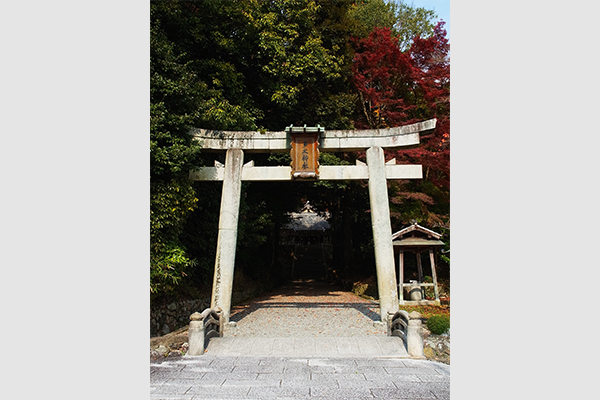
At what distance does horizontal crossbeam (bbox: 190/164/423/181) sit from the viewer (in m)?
10.3

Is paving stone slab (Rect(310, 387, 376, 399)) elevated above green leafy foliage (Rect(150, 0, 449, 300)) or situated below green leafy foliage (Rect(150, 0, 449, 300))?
below

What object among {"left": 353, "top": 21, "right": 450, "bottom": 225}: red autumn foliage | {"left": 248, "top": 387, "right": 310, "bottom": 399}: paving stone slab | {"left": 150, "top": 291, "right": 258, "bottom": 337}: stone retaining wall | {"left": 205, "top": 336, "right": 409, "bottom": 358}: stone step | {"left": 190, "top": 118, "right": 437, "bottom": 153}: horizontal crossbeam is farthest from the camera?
{"left": 353, "top": 21, "right": 450, "bottom": 225}: red autumn foliage

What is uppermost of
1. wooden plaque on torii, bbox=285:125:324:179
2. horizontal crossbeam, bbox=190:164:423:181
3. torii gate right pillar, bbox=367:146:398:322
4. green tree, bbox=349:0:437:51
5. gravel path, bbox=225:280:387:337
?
green tree, bbox=349:0:437:51

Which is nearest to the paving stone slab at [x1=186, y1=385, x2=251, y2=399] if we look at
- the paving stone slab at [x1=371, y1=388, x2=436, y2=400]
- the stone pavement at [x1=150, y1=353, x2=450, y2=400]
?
the stone pavement at [x1=150, y1=353, x2=450, y2=400]

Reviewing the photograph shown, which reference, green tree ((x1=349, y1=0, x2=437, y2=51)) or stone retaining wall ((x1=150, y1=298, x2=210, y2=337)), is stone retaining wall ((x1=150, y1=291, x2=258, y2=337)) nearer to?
stone retaining wall ((x1=150, y1=298, x2=210, y2=337))

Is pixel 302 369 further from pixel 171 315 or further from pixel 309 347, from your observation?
pixel 171 315

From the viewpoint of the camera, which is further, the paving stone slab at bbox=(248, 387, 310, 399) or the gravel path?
the gravel path

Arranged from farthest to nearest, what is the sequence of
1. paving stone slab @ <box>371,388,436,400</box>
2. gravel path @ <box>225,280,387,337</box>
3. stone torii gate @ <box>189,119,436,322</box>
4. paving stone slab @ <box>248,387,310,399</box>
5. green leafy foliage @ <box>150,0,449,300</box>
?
stone torii gate @ <box>189,119,436,322</box>, gravel path @ <box>225,280,387,337</box>, green leafy foliage @ <box>150,0,449,300</box>, paving stone slab @ <box>248,387,310,399</box>, paving stone slab @ <box>371,388,436,400</box>

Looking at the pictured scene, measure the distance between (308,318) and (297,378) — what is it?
17.7 ft

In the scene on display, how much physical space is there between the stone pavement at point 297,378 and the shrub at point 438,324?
3.00m

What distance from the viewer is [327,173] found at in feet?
33.9

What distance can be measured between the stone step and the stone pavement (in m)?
0.31

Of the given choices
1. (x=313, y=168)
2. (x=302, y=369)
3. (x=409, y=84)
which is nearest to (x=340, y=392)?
(x=302, y=369)

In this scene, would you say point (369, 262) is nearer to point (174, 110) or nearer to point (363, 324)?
point (363, 324)
